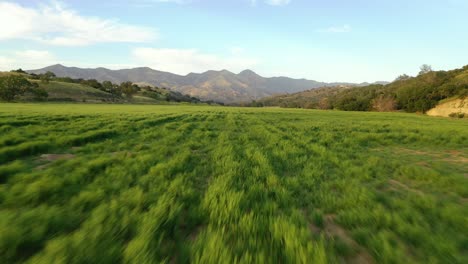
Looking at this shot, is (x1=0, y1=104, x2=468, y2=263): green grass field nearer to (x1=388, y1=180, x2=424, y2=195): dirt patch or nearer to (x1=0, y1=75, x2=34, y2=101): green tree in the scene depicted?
(x1=388, y1=180, x2=424, y2=195): dirt patch

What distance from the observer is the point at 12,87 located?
2862 inches

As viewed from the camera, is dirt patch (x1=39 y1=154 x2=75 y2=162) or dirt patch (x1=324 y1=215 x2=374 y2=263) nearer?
dirt patch (x1=324 y1=215 x2=374 y2=263)

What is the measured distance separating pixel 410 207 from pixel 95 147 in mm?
9381

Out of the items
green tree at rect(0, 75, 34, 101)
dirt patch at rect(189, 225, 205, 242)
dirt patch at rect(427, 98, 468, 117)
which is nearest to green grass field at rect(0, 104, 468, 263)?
dirt patch at rect(189, 225, 205, 242)

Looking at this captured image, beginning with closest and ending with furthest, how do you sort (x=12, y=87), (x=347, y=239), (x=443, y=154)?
1. (x=347, y=239)
2. (x=443, y=154)
3. (x=12, y=87)

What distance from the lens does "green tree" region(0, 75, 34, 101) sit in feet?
232

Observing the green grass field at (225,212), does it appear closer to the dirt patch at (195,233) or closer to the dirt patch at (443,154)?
the dirt patch at (195,233)

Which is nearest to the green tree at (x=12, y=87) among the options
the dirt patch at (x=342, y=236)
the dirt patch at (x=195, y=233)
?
the dirt patch at (x=195, y=233)

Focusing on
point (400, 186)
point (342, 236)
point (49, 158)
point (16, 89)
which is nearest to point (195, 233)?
point (342, 236)

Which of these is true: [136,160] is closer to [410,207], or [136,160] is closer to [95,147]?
[95,147]

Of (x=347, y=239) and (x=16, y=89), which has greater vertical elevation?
(x=347, y=239)

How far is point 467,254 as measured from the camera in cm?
273

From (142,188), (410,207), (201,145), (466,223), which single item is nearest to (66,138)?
(201,145)

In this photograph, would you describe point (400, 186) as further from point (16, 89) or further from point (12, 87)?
point (16, 89)
